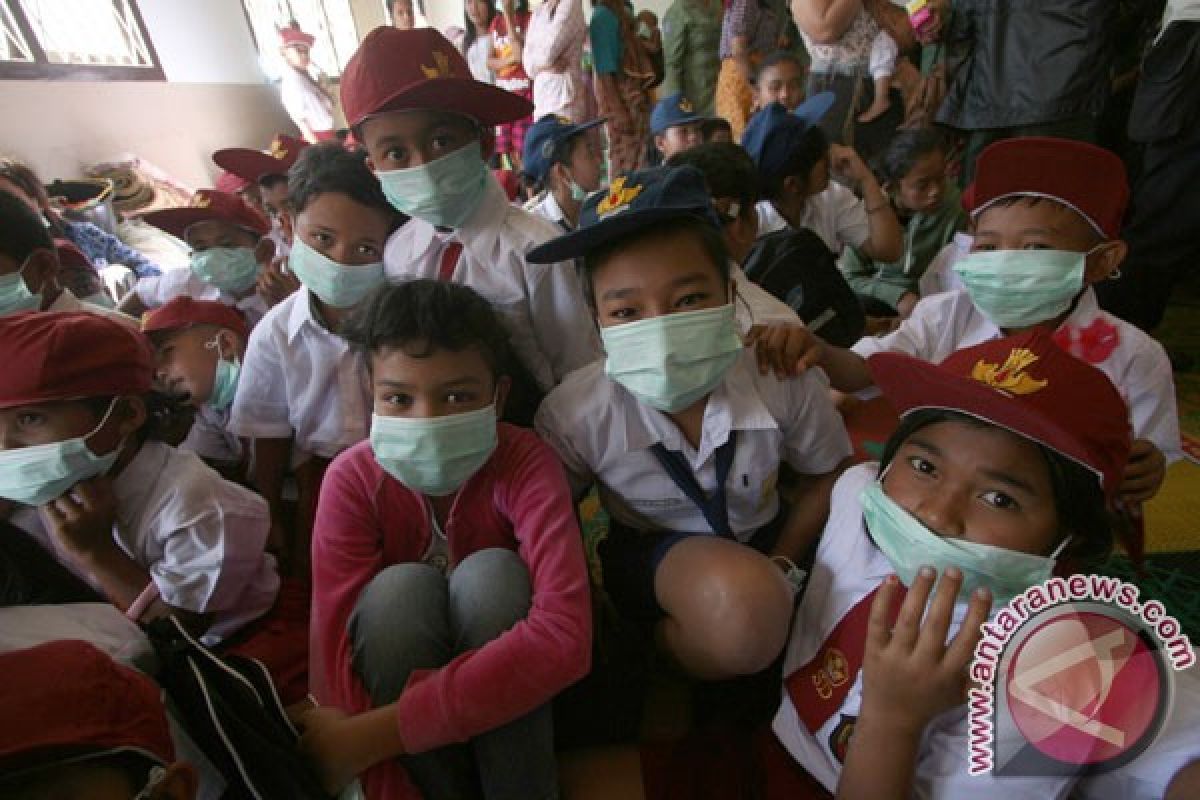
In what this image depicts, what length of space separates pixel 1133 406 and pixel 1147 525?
0.56 metres

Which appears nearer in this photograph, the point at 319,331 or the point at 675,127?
the point at 319,331

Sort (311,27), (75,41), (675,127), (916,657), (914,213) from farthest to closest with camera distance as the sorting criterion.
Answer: (311,27)
(75,41)
(675,127)
(914,213)
(916,657)

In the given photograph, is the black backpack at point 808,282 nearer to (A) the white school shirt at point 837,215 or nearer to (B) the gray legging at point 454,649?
(A) the white school shirt at point 837,215

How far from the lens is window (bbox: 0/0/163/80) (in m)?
4.27

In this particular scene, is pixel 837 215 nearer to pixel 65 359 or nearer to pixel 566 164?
pixel 566 164

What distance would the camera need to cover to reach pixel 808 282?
6.77ft

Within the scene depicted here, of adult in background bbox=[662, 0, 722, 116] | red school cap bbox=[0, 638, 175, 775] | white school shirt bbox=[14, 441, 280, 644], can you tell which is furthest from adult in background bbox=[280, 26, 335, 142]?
red school cap bbox=[0, 638, 175, 775]

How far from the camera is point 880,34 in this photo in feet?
11.9

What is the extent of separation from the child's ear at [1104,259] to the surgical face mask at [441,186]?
1.60 metres

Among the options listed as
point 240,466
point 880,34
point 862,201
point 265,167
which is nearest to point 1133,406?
point 862,201

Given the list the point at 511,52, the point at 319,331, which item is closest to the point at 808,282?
the point at 319,331

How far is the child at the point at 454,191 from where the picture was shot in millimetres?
1609

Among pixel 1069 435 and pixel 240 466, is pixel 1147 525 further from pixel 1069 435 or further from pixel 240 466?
pixel 240 466

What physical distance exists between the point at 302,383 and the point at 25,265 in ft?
3.11
